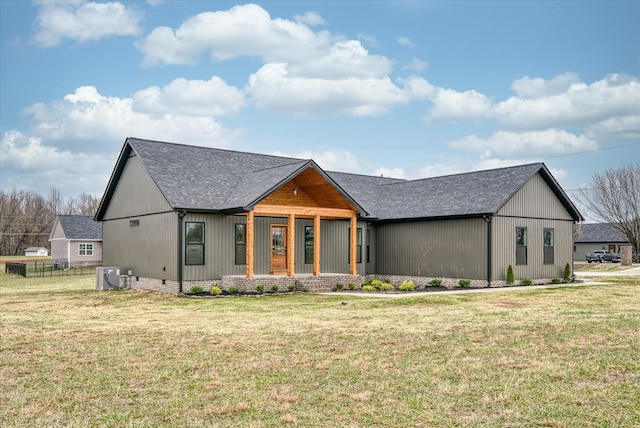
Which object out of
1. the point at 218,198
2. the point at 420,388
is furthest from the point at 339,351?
the point at 218,198

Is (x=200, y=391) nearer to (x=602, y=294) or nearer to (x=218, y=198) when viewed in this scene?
(x=218, y=198)

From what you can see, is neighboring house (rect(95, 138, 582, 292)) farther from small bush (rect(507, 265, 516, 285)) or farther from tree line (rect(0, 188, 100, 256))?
tree line (rect(0, 188, 100, 256))

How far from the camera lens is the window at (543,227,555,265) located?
28234 mm

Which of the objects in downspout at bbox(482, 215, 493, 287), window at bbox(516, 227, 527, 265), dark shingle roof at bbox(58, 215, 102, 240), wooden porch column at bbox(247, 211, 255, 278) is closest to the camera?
wooden porch column at bbox(247, 211, 255, 278)

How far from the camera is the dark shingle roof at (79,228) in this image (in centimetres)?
5256

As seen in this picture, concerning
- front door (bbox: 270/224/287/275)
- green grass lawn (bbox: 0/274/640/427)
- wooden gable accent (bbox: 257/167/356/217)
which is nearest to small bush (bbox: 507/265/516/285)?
wooden gable accent (bbox: 257/167/356/217)

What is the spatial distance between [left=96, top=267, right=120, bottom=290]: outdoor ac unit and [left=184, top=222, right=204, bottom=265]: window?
4.98 m

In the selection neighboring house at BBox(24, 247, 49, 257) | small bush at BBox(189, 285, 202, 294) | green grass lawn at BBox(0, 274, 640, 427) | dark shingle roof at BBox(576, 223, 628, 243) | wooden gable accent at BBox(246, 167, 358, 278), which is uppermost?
wooden gable accent at BBox(246, 167, 358, 278)

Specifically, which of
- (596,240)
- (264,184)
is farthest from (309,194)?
(596,240)

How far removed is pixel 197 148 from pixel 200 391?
2161 centimetres

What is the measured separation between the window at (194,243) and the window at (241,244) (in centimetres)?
156

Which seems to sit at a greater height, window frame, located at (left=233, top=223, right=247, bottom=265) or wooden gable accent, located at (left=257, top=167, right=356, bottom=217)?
wooden gable accent, located at (left=257, top=167, right=356, bottom=217)

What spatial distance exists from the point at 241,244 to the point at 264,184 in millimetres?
2700

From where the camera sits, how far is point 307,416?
6543 mm
